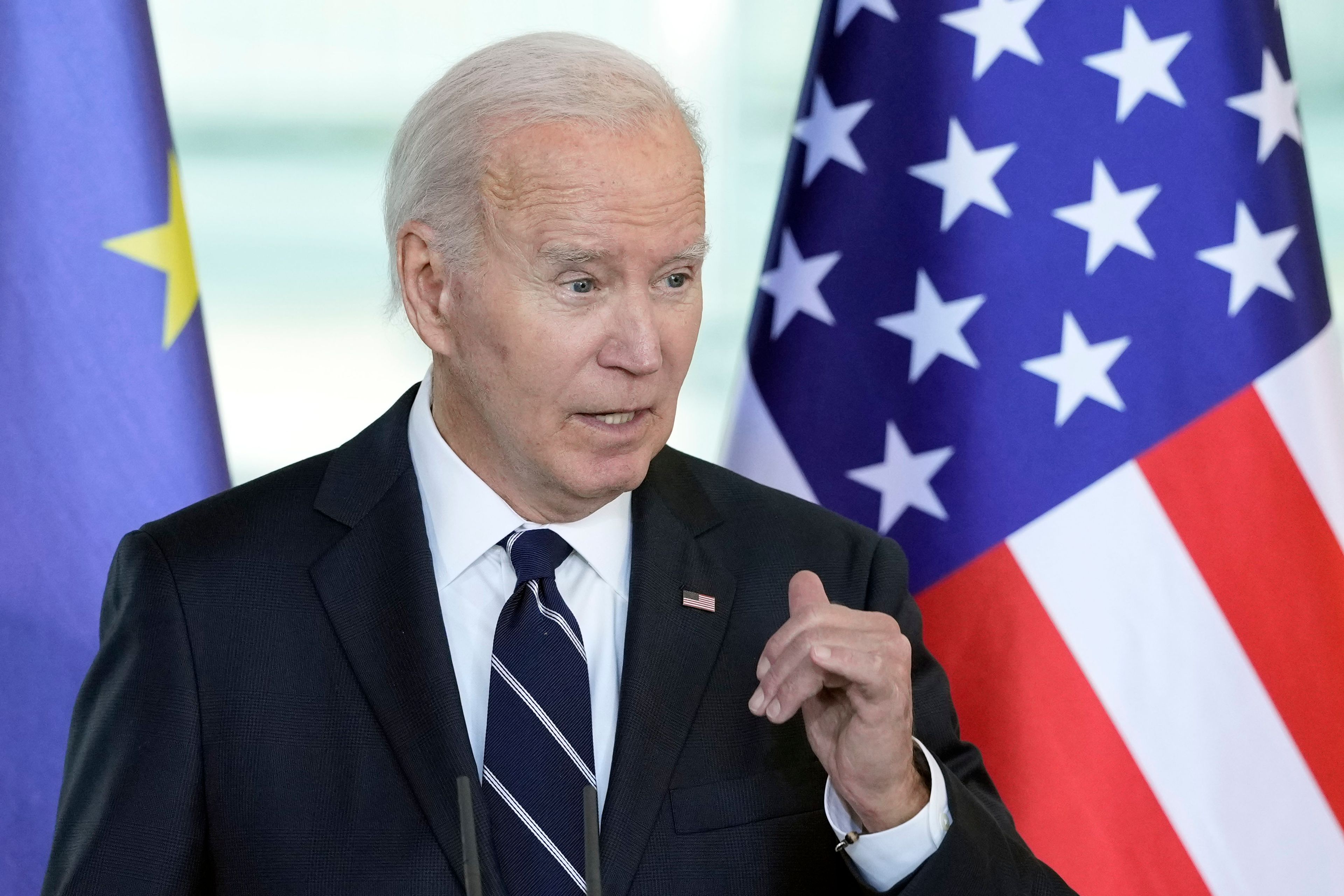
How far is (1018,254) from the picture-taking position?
227cm

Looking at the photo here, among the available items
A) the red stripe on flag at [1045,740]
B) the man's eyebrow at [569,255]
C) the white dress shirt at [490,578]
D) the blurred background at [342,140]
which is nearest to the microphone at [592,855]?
the white dress shirt at [490,578]

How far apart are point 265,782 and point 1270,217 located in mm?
1691

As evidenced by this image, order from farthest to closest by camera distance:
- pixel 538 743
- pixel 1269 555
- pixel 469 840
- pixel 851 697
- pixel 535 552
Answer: pixel 1269 555 → pixel 535 552 → pixel 538 743 → pixel 851 697 → pixel 469 840

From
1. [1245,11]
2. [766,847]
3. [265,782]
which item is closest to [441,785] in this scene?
[265,782]

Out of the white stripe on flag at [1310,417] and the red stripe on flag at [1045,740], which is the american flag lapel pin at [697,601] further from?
the white stripe on flag at [1310,417]

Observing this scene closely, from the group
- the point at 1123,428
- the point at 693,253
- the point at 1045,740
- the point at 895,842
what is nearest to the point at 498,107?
the point at 693,253

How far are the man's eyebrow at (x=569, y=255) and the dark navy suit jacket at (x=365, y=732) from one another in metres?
0.34

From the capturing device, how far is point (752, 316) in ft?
8.05

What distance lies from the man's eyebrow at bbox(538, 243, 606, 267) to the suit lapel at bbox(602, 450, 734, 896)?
36cm

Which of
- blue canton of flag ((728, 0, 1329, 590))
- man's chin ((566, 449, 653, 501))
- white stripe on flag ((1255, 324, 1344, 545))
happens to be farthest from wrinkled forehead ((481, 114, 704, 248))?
white stripe on flag ((1255, 324, 1344, 545))

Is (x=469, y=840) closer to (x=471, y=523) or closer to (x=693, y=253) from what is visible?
(x=471, y=523)

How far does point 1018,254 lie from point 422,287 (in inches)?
40.6

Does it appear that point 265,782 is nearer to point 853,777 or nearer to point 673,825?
point 673,825

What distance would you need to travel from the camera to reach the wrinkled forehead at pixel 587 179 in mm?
1527
